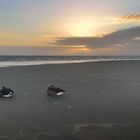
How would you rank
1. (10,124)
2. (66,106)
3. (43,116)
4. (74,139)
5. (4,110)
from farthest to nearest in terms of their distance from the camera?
(66,106) → (4,110) → (43,116) → (10,124) → (74,139)

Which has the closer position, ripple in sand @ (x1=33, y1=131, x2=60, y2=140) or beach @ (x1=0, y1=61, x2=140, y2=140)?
ripple in sand @ (x1=33, y1=131, x2=60, y2=140)

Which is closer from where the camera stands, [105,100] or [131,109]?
[131,109]

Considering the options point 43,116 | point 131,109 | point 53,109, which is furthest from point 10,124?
point 131,109

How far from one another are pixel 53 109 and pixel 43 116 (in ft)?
6.01

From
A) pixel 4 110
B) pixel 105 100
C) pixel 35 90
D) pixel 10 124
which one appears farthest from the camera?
pixel 35 90

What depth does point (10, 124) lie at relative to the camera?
16359mm

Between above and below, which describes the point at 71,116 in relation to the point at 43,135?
above

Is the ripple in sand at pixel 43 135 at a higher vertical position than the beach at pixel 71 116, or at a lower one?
lower

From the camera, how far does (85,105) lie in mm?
21094

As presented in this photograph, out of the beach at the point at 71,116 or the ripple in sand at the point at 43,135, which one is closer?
the ripple in sand at the point at 43,135

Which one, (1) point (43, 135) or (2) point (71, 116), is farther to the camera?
(2) point (71, 116)

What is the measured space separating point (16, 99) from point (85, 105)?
5.71m

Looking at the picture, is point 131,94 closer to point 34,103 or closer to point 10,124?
point 34,103

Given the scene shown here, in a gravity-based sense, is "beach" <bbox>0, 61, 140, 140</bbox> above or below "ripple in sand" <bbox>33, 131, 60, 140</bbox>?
above
